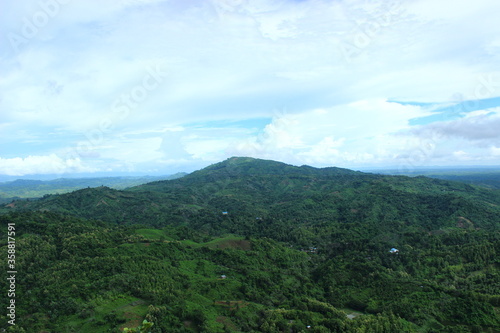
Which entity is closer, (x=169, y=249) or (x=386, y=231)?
(x=169, y=249)

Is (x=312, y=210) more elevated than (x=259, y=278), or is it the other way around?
(x=312, y=210)

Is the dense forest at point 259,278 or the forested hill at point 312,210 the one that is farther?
the forested hill at point 312,210

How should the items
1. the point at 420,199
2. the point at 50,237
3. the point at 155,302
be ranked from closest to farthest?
the point at 155,302 < the point at 50,237 < the point at 420,199

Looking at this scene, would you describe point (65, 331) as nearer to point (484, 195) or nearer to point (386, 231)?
point (386, 231)

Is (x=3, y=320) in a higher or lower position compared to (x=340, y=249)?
higher

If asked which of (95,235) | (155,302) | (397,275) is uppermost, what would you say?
(95,235)

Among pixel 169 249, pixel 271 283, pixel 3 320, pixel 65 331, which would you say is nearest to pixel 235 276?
pixel 271 283

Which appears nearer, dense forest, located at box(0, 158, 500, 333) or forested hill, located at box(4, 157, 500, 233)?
dense forest, located at box(0, 158, 500, 333)

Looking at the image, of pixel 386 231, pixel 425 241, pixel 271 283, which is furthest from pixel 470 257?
pixel 271 283

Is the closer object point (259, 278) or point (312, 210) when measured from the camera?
point (259, 278)

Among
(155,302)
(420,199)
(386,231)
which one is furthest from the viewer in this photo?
(420,199)
